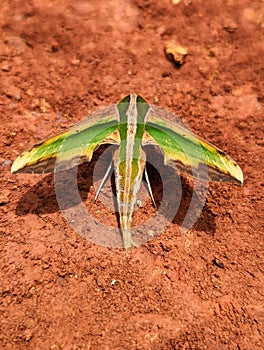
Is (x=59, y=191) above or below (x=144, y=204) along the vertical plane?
below

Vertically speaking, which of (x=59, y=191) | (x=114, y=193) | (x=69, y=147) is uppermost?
(x=69, y=147)

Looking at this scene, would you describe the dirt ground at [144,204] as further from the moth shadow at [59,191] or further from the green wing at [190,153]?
the green wing at [190,153]

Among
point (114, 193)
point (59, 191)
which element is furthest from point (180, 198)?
point (59, 191)

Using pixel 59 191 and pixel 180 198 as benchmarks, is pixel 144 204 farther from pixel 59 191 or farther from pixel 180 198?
pixel 59 191

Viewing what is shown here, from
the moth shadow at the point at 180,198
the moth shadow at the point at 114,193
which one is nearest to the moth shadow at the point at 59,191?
the moth shadow at the point at 114,193

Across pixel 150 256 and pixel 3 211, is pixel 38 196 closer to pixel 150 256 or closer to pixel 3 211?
pixel 3 211

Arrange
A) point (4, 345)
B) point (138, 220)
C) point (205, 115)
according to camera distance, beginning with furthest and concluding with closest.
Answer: point (205, 115)
point (138, 220)
point (4, 345)

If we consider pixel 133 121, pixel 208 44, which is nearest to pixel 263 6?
pixel 208 44
